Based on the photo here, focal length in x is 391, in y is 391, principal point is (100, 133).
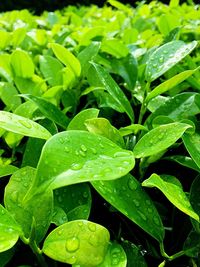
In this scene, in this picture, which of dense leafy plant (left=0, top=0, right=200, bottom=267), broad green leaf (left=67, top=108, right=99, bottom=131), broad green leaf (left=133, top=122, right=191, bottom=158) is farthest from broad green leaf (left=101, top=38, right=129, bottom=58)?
broad green leaf (left=133, top=122, right=191, bottom=158)

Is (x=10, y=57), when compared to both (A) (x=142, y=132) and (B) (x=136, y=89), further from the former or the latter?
(A) (x=142, y=132)

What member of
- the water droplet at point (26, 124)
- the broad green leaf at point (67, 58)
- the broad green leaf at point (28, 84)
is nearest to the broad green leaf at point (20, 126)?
the water droplet at point (26, 124)

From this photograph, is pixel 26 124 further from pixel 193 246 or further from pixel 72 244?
pixel 193 246

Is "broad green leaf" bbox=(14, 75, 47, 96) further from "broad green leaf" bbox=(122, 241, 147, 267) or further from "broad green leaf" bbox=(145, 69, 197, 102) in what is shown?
"broad green leaf" bbox=(122, 241, 147, 267)

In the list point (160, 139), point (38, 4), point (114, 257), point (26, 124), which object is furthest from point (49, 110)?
point (38, 4)

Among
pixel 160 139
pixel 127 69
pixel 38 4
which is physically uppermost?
pixel 160 139

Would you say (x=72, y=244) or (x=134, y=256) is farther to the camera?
(x=134, y=256)

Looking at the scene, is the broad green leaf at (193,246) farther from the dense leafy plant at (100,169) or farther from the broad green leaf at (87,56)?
the broad green leaf at (87,56)
